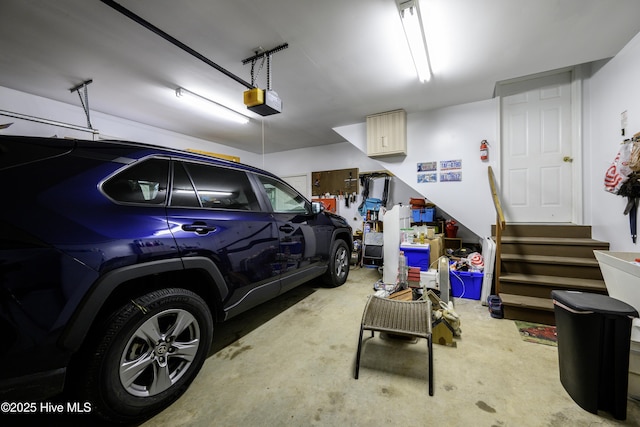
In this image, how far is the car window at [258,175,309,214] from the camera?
245 centimetres

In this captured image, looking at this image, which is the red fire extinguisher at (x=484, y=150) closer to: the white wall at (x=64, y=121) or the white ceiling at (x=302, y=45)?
the white ceiling at (x=302, y=45)

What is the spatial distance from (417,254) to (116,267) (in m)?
3.34

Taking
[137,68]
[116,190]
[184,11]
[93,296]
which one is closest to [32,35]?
[137,68]

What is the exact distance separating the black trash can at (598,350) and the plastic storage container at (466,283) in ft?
5.58

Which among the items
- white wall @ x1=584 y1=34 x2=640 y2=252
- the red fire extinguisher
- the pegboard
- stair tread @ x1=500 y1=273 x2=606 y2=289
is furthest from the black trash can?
the pegboard

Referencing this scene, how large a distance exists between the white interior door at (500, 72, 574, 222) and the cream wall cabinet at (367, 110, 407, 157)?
1542mm

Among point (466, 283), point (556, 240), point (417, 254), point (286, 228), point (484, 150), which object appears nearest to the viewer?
point (286, 228)

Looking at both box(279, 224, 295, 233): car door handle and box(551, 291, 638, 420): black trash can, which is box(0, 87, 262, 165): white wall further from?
box(551, 291, 638, 420): black trash can

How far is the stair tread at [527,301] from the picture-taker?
247 cm

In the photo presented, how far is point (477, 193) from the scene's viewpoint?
3.93 metres

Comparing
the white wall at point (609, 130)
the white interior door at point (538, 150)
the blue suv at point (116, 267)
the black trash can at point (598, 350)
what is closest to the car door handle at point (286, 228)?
the blue suv at point (116, 267)

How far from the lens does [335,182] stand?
259 inches

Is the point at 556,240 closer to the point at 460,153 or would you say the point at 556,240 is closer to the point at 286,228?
the point at 460,153

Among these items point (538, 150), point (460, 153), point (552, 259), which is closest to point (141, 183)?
point (552, 259)
